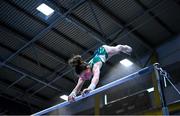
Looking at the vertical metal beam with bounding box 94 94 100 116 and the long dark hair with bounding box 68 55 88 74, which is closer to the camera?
the long dark hair with bounding box 68 55 88 74

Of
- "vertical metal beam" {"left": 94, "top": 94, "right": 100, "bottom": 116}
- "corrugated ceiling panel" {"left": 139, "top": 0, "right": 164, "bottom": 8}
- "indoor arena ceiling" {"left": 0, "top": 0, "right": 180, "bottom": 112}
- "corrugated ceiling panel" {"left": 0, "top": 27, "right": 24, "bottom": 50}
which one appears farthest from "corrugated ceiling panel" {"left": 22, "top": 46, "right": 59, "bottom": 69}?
"corrugated ceiling panel" {"left": 139, "top": 0, "right": 164, "bottom": 8}

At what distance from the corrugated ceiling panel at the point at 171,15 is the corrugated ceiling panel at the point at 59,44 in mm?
3784

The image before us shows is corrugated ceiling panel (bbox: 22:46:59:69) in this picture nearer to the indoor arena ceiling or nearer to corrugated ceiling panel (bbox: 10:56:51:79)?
the indoor arena ceiling

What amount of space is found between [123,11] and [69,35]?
2449 millimetres

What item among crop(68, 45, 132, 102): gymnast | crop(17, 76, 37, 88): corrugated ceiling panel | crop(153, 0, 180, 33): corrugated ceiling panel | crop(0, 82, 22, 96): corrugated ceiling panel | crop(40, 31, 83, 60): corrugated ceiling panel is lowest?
crop(68, 45, 132, 102): gymnast

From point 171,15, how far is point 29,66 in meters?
6.75

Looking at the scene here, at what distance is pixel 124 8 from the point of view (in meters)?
11.4

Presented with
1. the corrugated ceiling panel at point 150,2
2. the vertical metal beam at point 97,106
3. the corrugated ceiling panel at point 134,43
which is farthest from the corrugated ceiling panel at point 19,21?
the vertical metal beam at point 97,106

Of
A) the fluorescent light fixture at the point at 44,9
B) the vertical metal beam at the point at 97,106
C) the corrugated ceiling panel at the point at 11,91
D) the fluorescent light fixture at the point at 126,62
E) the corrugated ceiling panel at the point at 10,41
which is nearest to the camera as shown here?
the fluorescent light fixture at the point at 44,9

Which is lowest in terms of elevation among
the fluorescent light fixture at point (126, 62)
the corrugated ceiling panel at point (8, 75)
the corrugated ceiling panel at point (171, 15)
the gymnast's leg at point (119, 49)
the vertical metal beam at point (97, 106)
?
the gymnast's leg at point (119, 49)

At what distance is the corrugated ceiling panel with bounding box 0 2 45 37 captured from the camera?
36.3ft

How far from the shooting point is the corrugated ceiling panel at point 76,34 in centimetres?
1186

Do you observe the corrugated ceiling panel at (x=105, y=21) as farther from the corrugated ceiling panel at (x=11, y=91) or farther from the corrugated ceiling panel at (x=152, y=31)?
the corrugated ceiling panel at (x=11, y=91)

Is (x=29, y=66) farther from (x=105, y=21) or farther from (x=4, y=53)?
(x=105, y=21)
